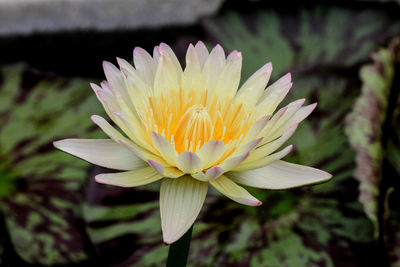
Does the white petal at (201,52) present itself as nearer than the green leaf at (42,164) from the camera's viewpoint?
Yes

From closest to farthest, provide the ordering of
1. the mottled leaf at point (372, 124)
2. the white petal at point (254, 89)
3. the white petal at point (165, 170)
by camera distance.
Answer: the white petal at point (165, 170) < the white petal at point (254, 89) < the mottled leaf at point (372, 124)

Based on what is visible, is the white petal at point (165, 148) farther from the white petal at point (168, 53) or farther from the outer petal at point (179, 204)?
the white petal at point (168, 53)

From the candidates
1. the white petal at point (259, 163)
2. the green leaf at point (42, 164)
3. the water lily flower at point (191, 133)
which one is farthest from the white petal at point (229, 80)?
the green leaf at point (42, 164)

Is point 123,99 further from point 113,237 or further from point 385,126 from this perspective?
point 385,126

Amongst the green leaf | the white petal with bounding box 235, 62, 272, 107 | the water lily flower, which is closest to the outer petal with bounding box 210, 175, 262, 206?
the water lily flower

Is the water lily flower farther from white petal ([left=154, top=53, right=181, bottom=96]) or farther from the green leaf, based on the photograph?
the green leaf
